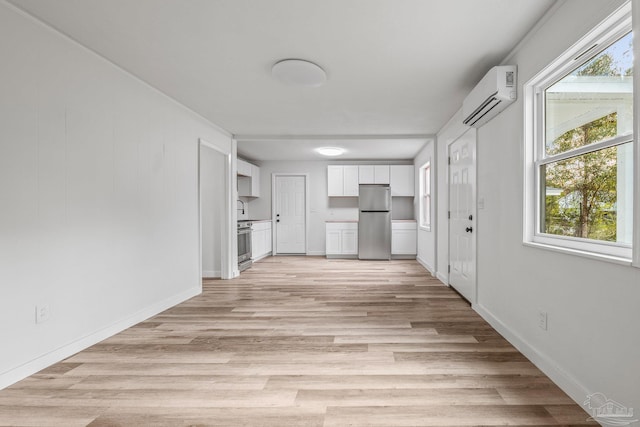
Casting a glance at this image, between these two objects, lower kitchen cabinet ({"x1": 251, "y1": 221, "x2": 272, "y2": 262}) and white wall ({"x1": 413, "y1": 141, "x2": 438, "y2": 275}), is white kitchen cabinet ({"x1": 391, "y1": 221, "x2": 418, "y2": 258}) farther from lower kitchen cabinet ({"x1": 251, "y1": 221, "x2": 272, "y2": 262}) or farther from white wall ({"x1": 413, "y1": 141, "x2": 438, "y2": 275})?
lower kitchen cabinet ({"x1": 251, "y1": 221, "x2": 272, "y2": 262})

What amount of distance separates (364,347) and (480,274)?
1.55 meters

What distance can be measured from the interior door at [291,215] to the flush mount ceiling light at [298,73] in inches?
193

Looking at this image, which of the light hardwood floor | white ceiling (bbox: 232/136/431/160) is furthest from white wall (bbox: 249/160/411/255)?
the light hardwood floor

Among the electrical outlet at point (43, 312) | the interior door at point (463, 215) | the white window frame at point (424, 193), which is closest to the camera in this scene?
the electrical outlet at point (43, 312)

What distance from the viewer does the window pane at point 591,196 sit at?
1.53 metres

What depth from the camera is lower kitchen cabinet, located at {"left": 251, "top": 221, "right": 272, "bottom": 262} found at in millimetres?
6582

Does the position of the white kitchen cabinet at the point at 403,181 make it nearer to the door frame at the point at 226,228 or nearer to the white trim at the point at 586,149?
the door frame at the point at 226,228

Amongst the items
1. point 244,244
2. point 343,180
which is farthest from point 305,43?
point 343,180

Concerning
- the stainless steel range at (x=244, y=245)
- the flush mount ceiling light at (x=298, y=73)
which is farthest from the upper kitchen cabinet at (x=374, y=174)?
the flush mount ceiling light at (x=298, y=73)

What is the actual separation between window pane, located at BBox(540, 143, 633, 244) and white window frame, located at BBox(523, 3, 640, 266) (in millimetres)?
41

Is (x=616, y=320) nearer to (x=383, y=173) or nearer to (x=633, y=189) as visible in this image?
(x=633, y=189)

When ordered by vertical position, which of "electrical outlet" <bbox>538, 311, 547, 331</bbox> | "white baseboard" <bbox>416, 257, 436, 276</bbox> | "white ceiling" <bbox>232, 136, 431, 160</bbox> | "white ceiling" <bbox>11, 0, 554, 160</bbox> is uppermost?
"white ceiling" <bbox>11, 0, 554, 160</bbox>

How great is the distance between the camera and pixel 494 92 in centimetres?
250

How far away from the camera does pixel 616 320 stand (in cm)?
147
